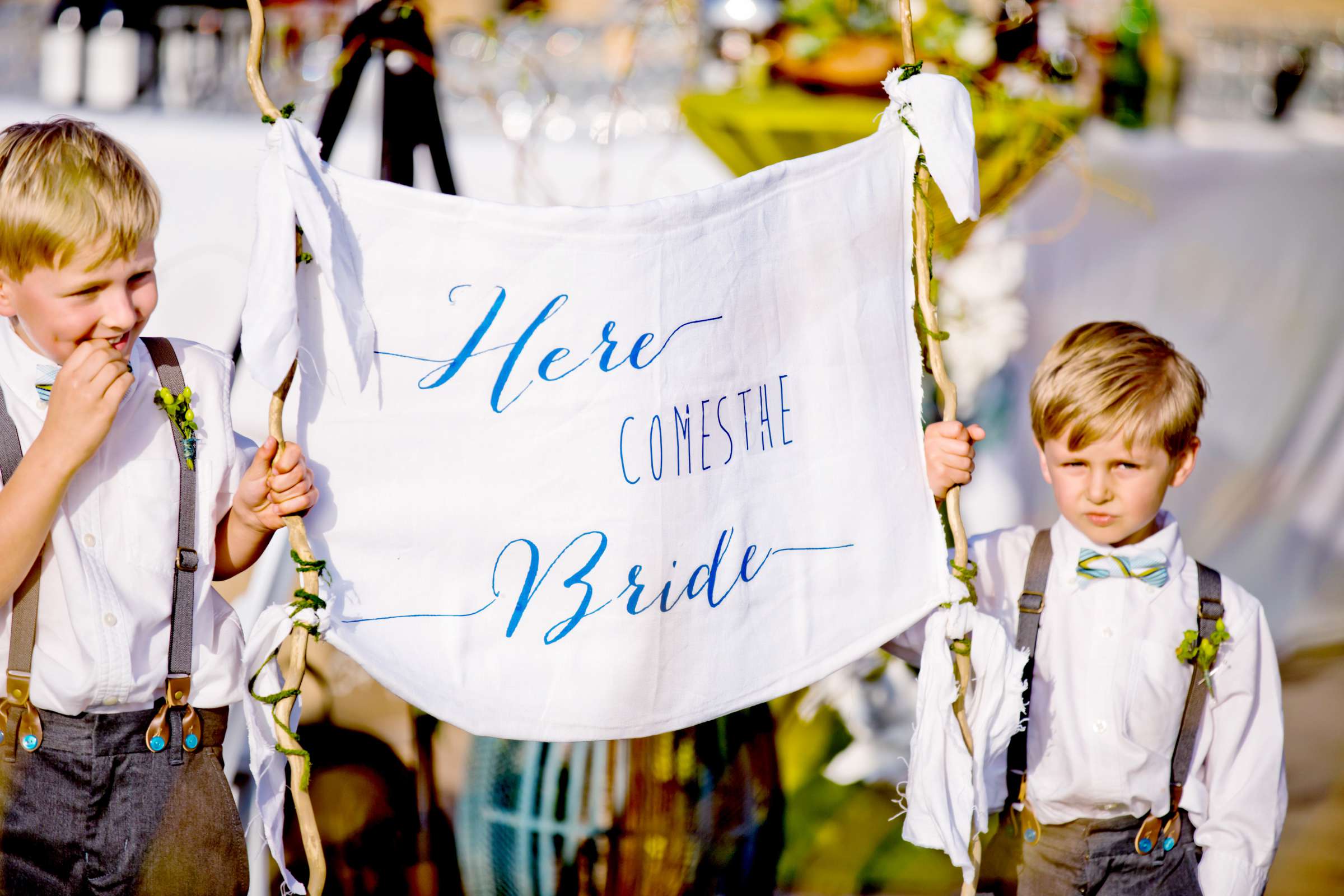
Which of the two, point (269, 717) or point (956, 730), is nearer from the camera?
point (269, 717)

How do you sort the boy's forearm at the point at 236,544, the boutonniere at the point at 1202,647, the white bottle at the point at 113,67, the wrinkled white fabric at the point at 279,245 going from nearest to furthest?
the wrinkled white fabric at the point at 279,245 → the boy's forearm at the point at 236,544 → the boutonniere at the point at 1202,647 → the white bottle at the point at 113,67

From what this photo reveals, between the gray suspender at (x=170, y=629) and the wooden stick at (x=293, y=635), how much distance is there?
0.56 ft

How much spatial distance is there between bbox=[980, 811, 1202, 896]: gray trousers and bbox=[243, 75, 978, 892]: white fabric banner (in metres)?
0.42

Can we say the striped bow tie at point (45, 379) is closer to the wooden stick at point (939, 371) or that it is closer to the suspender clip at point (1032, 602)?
the wooden stick at point (939, 371)

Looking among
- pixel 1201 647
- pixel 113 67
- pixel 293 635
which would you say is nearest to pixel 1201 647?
pixel 1201 647

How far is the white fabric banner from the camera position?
135 cm

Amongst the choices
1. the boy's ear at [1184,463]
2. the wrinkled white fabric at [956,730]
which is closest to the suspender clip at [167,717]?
the wrinkled white fabric at [956,730]

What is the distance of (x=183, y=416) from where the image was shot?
1423 mm

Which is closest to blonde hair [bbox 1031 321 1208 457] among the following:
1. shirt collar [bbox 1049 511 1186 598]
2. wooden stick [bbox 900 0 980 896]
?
shirt collar [bbox 1049 511 1186 598]

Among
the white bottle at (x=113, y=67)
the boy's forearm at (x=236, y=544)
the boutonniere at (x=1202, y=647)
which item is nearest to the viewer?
the boy's forearm at (x=236, y=544)

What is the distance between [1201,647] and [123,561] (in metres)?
1.37

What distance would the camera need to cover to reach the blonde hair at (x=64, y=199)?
130cm

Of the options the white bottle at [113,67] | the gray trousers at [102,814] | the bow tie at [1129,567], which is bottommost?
the gray trousers at [102,814]

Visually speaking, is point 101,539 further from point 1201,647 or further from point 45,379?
point 1201,647
